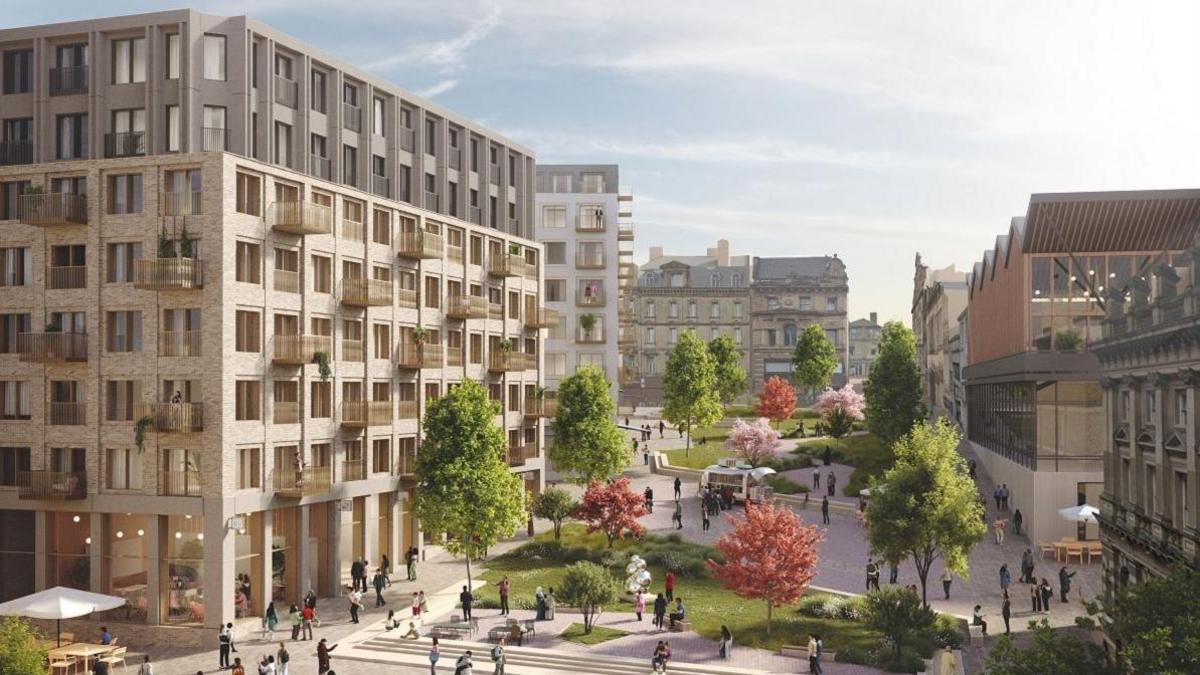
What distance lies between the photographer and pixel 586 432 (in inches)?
2699

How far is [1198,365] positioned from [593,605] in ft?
74.5

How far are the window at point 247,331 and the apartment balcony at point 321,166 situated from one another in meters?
8.79

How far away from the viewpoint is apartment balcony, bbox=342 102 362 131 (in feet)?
178

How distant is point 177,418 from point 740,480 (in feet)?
112

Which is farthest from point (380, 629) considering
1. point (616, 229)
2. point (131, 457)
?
point (616, 229)

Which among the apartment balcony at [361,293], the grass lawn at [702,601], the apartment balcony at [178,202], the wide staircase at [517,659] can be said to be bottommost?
the wide staircase at [517,659]

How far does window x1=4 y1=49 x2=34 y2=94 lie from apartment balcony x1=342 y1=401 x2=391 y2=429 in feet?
64.0

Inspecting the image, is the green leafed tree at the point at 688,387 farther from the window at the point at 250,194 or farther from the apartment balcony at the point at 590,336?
the window at the point at 250,194

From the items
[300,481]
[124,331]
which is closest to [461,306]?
[300,481]

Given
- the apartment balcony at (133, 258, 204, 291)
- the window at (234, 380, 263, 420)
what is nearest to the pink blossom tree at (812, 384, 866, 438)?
the window at (234, 380, 263, 420)

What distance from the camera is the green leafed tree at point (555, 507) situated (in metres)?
60.1

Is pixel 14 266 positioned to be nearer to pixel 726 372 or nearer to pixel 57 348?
pixel 57 348

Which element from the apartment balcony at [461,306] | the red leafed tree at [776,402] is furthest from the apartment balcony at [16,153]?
the red leafed tree at [776,402]

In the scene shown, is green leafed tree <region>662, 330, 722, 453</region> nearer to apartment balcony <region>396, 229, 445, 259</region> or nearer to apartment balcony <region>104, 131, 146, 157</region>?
apartment balcony <region>396, 229, 445, 259</region>
